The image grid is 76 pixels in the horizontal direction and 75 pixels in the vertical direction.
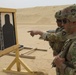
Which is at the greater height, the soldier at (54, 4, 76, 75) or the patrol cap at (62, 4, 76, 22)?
the patrol cap at (62, 4, 76, 22)

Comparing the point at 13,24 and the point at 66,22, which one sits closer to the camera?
the point at 66,22

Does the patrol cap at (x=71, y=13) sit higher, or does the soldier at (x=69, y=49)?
the patrol cap at (x=71, y=13)

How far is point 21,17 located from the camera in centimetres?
3178

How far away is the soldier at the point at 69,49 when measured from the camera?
7.43 feet

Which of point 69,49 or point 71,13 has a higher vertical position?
point 71,13

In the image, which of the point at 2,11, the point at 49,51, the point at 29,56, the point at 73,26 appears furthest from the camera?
the point at 49,51

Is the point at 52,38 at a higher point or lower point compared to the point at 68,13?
lower

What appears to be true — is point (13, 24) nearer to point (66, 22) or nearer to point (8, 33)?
point (8, 33)

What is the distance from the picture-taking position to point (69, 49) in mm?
2305

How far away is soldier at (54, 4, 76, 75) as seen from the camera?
2264 millimetres

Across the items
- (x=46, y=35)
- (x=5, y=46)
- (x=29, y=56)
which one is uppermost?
(x=46, y=35)

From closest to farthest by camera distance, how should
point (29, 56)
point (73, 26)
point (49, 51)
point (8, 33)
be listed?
point (73, 26) < point (8, 33) < point (29, 56) < point (49, 51)

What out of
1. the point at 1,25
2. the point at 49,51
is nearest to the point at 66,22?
the point at 1,25

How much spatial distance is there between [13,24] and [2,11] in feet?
1.97
